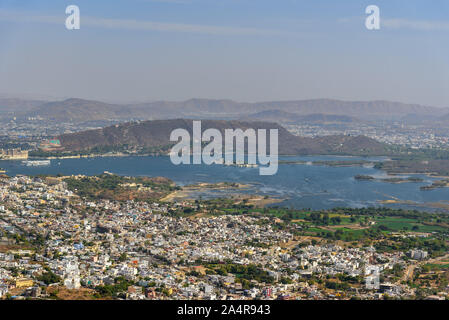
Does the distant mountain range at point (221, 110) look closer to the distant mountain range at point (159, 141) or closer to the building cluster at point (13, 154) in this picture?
the distant mountain range at point (159, 141)

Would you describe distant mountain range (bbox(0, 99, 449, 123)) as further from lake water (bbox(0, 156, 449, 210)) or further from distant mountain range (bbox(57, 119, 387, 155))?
lake water (bbox(0, 156, 449, 210))

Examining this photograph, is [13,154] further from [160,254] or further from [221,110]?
[221,110]

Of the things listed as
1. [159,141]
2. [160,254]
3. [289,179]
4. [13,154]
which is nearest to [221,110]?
[159,141]

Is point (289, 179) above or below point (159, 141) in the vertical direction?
below

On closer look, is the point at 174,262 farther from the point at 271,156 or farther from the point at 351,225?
the point at 271,156

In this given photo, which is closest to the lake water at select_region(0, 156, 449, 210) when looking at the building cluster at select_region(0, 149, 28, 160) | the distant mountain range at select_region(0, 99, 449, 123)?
the building cluster at select_region(0, 149, 28, 160)
